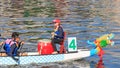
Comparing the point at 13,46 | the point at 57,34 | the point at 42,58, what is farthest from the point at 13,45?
the point at 57,34

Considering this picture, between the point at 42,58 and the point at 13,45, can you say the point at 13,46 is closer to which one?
the point at 13,45

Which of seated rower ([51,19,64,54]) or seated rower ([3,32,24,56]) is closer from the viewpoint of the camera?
seated rower ([3,32,24,56])

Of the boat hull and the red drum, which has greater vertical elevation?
the red drum

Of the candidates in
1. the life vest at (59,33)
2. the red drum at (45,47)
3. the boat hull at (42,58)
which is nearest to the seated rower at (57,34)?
the life vest at (59,33)

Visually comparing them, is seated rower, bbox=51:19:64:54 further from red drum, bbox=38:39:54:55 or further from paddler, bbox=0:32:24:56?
paddler, bbox=0:32:24:56

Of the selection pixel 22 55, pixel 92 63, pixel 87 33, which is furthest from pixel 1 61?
pixel 87 33

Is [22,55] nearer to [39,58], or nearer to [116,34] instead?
[39,58]

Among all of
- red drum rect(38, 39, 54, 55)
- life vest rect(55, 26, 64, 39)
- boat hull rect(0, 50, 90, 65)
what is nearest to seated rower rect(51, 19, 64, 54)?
life vest rect(55, 26, 64, 39)

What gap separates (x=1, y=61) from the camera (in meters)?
22.3

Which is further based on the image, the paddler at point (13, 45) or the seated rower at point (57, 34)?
the seated rower at point (57, 34)

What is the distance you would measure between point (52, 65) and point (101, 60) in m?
4.34

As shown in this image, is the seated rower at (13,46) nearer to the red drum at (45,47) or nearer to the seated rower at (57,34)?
the red drum at (45,47)

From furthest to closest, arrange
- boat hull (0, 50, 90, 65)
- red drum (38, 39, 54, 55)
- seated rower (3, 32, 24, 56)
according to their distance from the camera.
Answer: red drum (38, 39, 54, 55) < boat hull (0, 50, 90, 65) < seated rower (3, 32, 24, 56)

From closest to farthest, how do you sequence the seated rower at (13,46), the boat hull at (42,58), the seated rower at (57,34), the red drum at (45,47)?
the seated rower at (13,46) < the boat hull at (42,58) < the red drum at (45,47) < the seated rower at (57,34)
